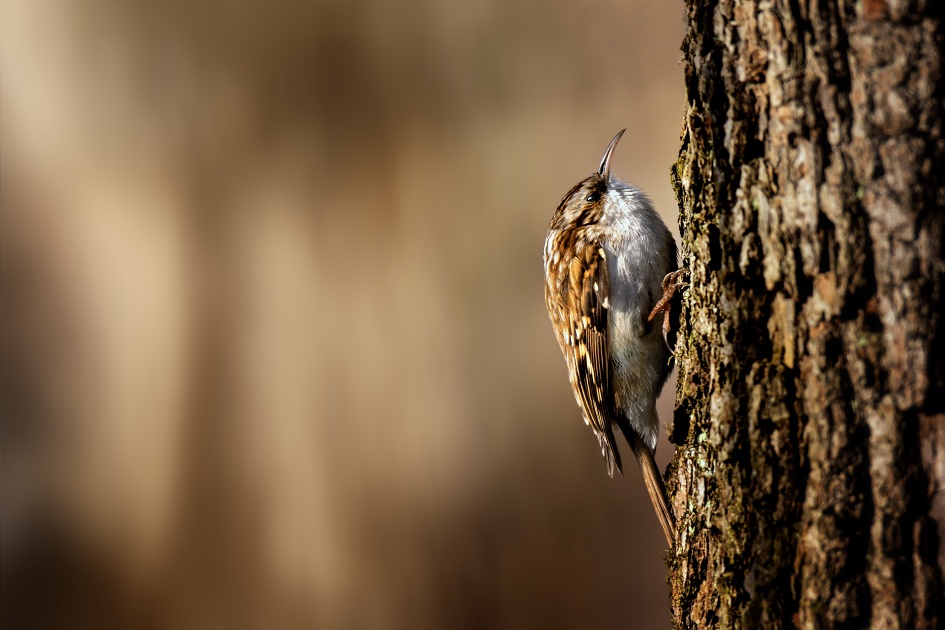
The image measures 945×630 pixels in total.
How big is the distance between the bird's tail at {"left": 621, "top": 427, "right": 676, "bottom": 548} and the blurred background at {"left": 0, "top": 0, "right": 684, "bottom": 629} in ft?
1.88

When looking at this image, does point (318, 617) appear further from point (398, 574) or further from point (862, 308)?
point (862, 308)

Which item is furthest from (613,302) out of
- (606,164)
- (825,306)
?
(825,306)

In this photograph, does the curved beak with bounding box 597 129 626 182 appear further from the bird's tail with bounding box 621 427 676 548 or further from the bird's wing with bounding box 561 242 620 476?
the bird's tail with bounding box 621 427 676 548

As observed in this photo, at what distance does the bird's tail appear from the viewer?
74.2 inches

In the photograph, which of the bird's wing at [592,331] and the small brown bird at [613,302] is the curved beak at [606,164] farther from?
the bird's wing at [592,331]

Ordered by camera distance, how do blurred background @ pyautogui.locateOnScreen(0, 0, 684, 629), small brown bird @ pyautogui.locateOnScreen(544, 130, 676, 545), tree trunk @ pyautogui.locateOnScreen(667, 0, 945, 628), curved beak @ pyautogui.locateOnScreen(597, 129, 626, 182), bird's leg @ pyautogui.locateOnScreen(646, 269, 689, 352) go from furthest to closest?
1. blurred background @ pyautogui.locateOnScreen(0, 0, 684, 629)
2. curved beak @ pyautogui.locateOnScreen(597, 129, 626, 182)
3. small brown bird @ pyautogui.locateOnScreen(544, 130, 676, 545)
4. bird's leg @ pyautogui.locateOnScreen(646, 269, 689, 352)
5. tree trunk @ pyautogui.locateOnScreen(667, 0, 945, 628)

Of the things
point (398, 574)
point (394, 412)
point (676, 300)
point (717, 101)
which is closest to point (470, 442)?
point (394, 412)

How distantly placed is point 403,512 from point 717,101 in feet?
6.72

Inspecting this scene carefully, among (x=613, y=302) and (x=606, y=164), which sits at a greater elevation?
(x=606, y=164)

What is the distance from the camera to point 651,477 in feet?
6.61

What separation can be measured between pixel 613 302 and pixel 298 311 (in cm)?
124

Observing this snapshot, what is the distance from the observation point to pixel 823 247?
100cm

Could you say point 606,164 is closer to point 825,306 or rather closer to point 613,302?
point 613,302

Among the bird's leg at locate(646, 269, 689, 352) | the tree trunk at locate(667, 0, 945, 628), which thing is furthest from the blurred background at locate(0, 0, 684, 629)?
the tree trunk at locate(667, 0, 945, 628)
